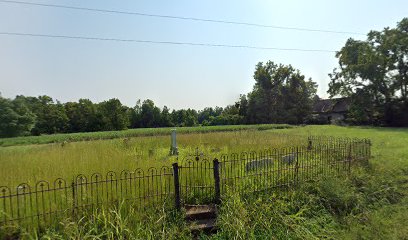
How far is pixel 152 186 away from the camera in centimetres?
649

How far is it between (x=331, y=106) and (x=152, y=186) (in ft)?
196

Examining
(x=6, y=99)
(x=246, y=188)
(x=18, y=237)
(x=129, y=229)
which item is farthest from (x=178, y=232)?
(x=6, y=99)

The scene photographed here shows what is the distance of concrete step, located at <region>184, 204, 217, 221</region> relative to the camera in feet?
19.8

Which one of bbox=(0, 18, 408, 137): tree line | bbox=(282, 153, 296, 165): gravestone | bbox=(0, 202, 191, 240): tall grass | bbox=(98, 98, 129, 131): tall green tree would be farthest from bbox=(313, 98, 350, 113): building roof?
bbox=(0, 202, 191, 240): tall grass

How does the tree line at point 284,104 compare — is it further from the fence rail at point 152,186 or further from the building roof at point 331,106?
the fence rail at point 152,186

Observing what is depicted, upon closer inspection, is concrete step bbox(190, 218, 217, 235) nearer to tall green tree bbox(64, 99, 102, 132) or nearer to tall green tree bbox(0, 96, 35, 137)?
tall green tree bbox(0, 96, 35, 137)

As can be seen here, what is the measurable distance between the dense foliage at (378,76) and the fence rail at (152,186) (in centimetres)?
3381

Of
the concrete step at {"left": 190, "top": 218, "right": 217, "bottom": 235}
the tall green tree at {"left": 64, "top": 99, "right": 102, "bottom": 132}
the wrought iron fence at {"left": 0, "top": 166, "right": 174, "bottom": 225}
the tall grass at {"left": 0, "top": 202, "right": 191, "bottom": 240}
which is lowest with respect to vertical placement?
the concrete step at {"left": 190, "top": 218, "right": 217, "bottom": 235}

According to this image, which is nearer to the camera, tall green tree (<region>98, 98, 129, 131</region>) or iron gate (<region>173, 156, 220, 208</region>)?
iron gate (<region>173, 156, 220, 208</region>)

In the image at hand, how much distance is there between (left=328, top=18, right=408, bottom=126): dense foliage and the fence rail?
33.8m

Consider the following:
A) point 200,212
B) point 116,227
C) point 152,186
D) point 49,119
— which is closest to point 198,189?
point 200,212

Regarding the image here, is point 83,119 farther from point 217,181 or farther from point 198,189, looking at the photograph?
point 217,181

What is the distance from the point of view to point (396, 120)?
125 feet

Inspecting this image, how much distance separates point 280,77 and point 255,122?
431 inches
